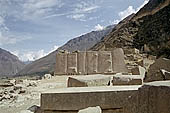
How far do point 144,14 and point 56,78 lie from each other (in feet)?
186

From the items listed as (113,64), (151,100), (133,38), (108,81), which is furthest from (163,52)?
(151,100)

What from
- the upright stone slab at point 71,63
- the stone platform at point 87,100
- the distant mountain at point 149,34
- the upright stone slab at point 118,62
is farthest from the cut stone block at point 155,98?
the distant mountain at point 149,34

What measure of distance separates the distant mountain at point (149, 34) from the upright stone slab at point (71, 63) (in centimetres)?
2520

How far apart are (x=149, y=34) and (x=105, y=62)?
39.3 metres

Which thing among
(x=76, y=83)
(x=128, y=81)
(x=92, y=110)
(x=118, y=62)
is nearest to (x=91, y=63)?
(x=118, y=62)

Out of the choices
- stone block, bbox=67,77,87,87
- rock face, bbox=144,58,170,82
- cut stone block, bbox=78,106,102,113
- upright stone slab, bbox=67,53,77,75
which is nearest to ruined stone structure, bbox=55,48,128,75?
upright stone slab, bbox=67,53,77,75

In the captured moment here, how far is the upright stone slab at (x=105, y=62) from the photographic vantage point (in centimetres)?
1675

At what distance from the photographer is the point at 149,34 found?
53656 mm

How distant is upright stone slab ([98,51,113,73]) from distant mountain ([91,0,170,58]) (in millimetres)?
24798

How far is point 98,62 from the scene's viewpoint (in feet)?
56.2

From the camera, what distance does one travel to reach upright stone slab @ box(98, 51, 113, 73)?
16748 mm

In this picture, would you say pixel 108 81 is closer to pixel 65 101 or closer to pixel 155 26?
pixel 65 101

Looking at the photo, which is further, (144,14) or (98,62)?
(144,14)

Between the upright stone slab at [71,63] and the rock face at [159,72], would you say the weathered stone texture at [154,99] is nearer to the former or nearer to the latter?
the rock face at [159,72]
